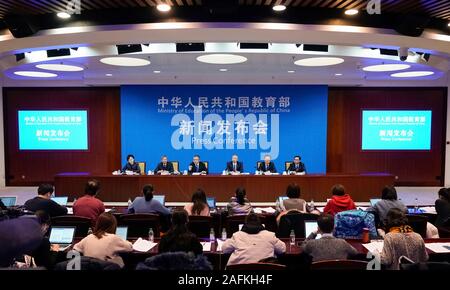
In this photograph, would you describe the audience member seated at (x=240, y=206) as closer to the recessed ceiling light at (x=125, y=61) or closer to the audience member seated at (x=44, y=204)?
the audience member seated at (x=44, y=204)

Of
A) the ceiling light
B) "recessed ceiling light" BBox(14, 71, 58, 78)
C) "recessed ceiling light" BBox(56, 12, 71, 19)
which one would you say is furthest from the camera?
"recessed ceiling light" BBox(14, 71, 58, 78)

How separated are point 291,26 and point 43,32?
3.47 metres

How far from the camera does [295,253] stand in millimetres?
3100

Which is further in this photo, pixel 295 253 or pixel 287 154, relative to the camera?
pixel 287 154

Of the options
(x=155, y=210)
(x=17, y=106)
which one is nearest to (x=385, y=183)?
(x=155, y=210)

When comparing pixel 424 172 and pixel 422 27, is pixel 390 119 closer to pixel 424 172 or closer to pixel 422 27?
pixel 424 172

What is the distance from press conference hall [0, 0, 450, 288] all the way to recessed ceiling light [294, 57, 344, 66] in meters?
0.11

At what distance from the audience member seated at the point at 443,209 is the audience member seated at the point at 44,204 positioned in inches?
180

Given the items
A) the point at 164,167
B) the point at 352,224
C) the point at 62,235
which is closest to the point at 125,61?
the point at 164,167

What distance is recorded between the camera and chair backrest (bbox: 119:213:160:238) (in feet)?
13.8

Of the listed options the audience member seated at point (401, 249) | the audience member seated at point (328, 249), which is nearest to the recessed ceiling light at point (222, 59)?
the audience member seated at point (328, 249)

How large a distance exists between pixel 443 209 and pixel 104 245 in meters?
3.88

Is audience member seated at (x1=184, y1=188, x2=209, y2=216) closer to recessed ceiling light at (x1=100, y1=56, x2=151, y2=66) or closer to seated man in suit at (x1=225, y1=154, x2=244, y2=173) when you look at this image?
seated man in suit at (x1=225, y1=154, x2=244, y2=173)

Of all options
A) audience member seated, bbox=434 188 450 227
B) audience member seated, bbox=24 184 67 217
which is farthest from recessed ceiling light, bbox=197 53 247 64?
audience member seated, bbox=434 188 450 227
